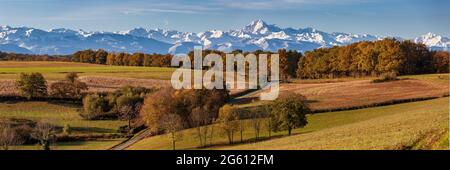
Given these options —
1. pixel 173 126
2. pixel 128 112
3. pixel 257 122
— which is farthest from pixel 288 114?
pixel 128 112

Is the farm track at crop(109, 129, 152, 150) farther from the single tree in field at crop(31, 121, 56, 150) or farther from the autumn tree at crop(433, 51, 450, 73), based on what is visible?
the autumn tree at crop(433, 51, 450, 73)

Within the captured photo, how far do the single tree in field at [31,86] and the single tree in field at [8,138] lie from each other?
33.3 m

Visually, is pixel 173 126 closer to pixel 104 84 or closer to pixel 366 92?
pixel 366 92

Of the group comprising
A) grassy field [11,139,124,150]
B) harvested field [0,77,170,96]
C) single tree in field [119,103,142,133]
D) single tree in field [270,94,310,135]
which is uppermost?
harvested field [0,77,170,96]

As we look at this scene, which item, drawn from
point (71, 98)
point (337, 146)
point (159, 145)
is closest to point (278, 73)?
point (71, 98)

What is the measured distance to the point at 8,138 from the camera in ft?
223

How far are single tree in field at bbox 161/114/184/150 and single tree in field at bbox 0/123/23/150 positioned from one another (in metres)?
20.6

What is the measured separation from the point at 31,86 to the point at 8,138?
3956 centimetres

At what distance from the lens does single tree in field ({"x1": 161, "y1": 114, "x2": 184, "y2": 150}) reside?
66938mm

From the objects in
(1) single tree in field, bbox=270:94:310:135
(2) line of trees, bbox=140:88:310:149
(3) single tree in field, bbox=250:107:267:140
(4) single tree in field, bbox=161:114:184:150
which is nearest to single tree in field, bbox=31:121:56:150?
(2) line of trees, bbox=140:88:310:149

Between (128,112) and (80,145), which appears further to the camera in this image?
(128,112)

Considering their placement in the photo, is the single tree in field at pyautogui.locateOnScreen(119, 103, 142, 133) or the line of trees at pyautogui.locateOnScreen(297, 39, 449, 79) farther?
the line of trees at pyautogui.locateOnScreen(297, 39, 449, 79)

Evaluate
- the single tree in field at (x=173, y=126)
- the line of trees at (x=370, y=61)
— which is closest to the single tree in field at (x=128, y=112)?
the single tree in field at (x=173, y=126)

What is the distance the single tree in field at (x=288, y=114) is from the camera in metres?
64.6
